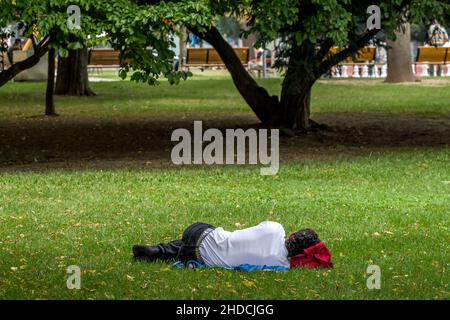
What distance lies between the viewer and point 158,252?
8438 millimetres

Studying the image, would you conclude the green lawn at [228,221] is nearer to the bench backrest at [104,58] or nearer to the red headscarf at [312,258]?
the red headscarf at [312,258]

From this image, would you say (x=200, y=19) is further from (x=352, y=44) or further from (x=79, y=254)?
(x=79, y=254)

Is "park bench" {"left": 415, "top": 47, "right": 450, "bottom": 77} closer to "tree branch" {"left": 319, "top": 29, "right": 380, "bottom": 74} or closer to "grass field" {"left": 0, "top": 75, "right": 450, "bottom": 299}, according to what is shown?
"tree branch" {"left": 319, "top": 29, "right": 380, "bottom": 74}

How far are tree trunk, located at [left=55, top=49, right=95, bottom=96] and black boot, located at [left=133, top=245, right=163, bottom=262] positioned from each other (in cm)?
2132

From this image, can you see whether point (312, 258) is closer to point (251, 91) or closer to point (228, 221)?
point (228, 221)

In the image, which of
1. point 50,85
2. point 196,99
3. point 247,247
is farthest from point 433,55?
Result: point 247,247

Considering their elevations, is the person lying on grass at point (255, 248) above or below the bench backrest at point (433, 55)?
below

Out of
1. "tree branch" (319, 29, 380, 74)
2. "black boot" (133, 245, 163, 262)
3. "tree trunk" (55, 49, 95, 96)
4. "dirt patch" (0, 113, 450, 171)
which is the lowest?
"dirt patch" (0, 113, 450, 171)

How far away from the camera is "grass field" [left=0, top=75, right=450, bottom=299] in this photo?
770cm

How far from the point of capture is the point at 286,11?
15367mm

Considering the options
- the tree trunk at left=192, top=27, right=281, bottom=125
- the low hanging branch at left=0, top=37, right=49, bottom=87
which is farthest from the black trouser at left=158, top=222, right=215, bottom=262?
the tree trunk at left=192, top=27, right=281, bottom=125

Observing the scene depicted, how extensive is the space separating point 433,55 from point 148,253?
32.6 metres

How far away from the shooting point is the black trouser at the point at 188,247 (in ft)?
27.0

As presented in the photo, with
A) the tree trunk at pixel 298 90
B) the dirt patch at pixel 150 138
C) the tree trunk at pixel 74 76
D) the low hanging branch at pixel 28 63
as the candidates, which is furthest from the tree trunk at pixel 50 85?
the tree trunk at pixel 74 76
